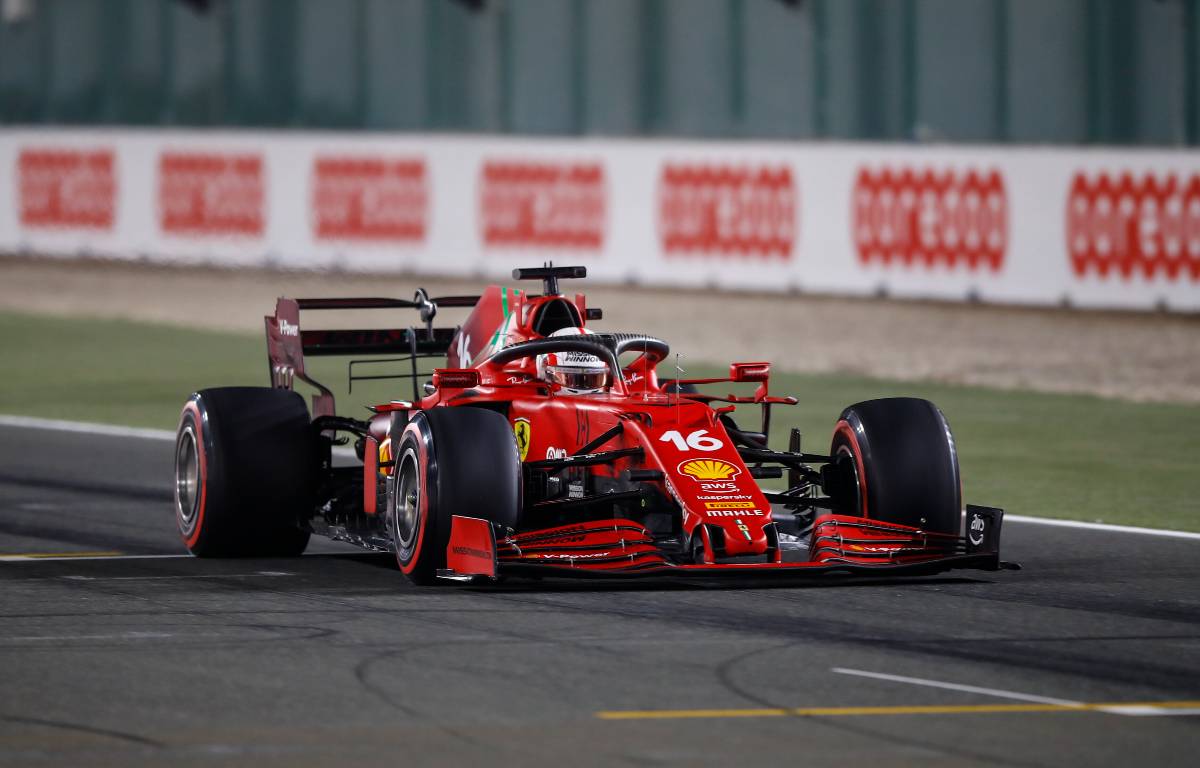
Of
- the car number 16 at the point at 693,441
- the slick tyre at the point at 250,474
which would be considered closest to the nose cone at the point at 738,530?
the car number 16 at the point at 693,441

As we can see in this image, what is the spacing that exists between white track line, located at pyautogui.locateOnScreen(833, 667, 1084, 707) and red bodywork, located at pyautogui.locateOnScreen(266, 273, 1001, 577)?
1.59 meters

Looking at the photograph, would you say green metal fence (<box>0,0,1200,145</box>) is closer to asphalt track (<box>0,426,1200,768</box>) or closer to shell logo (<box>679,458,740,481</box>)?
asphalt track (<box>0,426,1200,768</box>)

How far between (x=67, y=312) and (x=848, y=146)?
10079mm

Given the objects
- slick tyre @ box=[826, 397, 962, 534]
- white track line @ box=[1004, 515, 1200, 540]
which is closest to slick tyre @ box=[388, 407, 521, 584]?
slick tyre @ box=[826, 397, 962, 534]

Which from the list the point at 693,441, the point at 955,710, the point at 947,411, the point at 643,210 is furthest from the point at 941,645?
the point at 643,210

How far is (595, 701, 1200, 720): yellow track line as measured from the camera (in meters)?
8.21

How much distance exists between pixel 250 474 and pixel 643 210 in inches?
762

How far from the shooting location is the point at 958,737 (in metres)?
7.89

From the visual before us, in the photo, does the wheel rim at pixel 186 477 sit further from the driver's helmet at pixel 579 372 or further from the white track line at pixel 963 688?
the white track line at pixel 963 688

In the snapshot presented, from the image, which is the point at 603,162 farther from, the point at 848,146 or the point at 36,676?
the point at 36,676

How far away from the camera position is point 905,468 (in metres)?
11.4

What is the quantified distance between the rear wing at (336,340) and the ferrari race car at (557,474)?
0.02m

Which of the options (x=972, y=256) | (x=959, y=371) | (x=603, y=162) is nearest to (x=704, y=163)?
(x=603, y=162)

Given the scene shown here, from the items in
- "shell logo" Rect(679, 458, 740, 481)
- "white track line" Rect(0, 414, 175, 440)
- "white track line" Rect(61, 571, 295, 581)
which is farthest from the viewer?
"white track line" Rect(0, 414, 175, 440)
